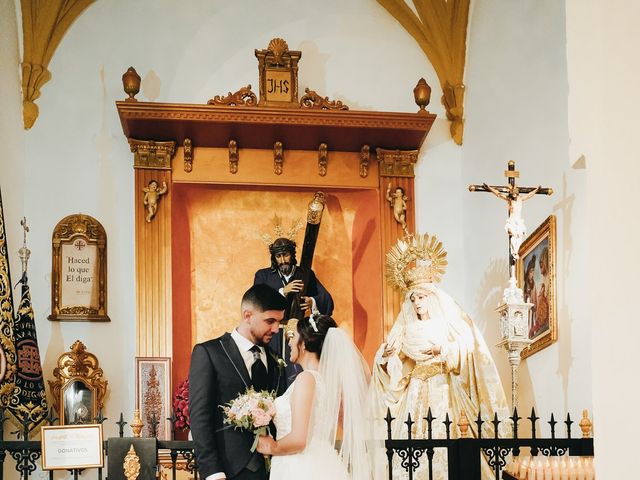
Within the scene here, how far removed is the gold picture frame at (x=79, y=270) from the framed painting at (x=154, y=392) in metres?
0.61

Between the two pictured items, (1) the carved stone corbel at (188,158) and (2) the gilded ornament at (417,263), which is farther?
(1) the carved stone corbel at (188,158)

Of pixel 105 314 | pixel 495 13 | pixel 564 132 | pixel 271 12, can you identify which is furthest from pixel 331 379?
pixel 271 12

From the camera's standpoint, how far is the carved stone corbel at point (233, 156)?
9738 mm

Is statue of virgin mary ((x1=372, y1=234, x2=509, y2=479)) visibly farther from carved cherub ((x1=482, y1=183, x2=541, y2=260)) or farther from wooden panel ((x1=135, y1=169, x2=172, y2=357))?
wooden panel ((x1=135, y1=169, x2=172, y2=357))

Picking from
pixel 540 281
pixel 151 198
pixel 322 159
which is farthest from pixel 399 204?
pixel 540 281

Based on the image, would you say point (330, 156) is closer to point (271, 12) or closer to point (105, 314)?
point (271, 12)

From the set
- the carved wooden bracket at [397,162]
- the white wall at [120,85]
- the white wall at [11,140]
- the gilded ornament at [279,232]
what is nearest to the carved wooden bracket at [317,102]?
the white wall at [120,85]

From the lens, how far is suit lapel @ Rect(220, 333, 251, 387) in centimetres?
599

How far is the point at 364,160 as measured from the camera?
9.94m

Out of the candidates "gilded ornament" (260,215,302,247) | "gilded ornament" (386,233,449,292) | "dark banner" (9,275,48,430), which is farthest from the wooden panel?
"gilded ornament" (386,233,449,292)

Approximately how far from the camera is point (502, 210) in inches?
351

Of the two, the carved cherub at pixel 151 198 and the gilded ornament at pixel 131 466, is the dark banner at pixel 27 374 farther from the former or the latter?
the gilded ornament at pixel 131 466

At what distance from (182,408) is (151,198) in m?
1.97

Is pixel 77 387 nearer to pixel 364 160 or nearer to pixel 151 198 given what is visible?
pixel 151 198
